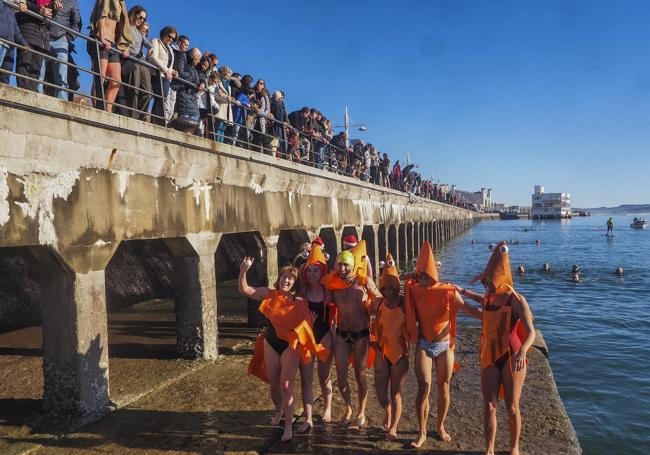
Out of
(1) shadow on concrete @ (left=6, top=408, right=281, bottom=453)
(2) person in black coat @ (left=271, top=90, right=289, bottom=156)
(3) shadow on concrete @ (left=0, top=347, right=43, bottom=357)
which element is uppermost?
(2) person in black coat @ (left=271, top=90, right=289, bottom=156)

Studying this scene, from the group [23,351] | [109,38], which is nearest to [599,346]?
[109,38]

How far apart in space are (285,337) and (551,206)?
6119 inches

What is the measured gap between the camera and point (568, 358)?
10547 millimetres

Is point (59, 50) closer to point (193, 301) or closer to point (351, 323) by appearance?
point (193, 301)

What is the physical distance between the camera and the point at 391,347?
4770 mm

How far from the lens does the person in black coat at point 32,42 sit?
18.0 feet

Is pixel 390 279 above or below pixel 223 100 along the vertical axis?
below

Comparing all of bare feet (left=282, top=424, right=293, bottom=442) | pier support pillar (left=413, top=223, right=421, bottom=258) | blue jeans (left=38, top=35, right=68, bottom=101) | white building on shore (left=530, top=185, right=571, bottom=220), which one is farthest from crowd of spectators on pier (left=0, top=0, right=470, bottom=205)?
white building on shore (left=530, top=185, right=571, bottom=220)

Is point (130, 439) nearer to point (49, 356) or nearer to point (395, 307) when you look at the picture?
point (49, 356)

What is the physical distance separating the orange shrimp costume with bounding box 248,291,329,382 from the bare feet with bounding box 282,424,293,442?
0.69 metres

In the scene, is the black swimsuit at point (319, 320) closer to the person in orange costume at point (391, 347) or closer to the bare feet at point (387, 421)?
the person in orange costume at point (391, 347)

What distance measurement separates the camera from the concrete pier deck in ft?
15.0

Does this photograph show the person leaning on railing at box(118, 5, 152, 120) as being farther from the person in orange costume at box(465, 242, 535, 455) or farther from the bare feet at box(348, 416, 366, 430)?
the person in orange costume at box(465, 242, 535, 455)

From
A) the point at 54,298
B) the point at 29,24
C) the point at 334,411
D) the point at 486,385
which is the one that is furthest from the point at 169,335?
the point at 486,385
